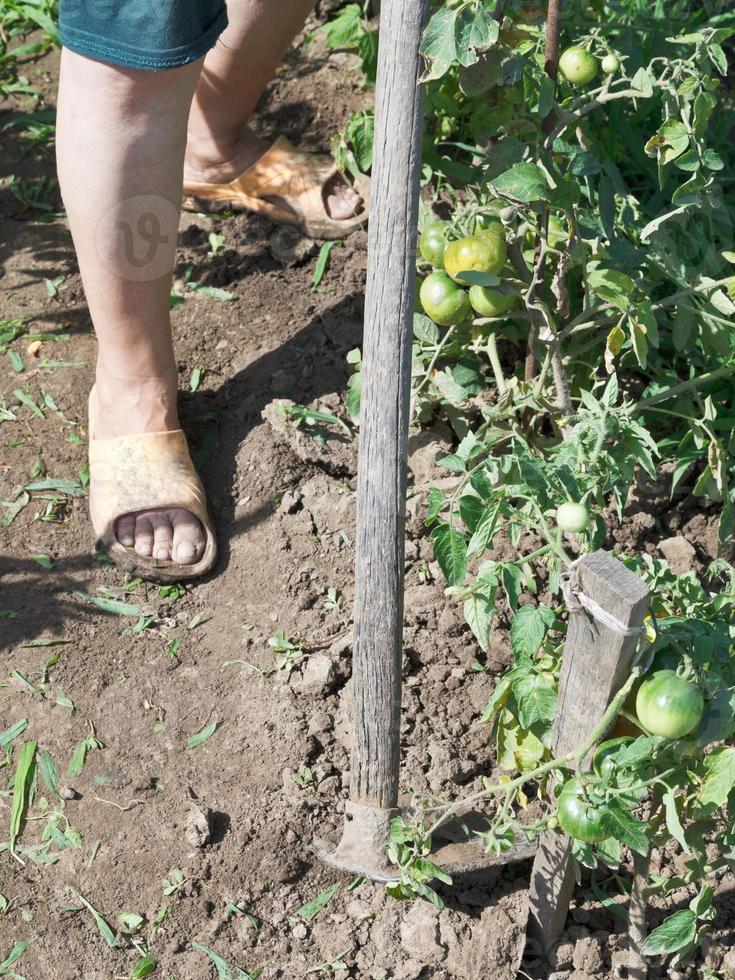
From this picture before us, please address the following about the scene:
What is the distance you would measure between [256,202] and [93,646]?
1.49m

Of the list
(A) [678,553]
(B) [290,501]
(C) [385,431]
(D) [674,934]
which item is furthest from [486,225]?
(D) [674,934]

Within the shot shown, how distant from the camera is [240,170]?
3229 millimetres

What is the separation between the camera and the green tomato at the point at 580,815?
59.0 inches

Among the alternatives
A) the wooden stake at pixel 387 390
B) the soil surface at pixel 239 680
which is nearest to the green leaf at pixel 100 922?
the soil surface at pixel 239 680

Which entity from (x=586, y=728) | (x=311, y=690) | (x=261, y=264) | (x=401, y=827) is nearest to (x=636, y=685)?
(x=586, y=728)

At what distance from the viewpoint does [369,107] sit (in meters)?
3.47

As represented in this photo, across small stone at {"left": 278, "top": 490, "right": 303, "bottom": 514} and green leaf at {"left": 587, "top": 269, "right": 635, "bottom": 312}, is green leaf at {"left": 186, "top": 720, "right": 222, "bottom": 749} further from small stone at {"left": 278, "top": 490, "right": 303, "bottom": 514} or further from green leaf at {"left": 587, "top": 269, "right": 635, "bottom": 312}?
green leaf at {"left": 587, "top": 269, "right": 635, "bottom": 312}

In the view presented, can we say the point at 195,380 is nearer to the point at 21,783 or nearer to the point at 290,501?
the point at 290,501

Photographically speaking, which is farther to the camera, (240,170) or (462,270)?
(240,170)

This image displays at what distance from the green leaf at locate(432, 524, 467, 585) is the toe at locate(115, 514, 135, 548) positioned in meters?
0.93

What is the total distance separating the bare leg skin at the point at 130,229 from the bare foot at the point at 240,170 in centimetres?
85

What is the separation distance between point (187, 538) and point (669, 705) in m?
1.33

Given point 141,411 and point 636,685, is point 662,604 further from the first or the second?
point 141,411

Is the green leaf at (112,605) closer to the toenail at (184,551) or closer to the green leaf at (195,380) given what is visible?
the toenail at (184,551)
